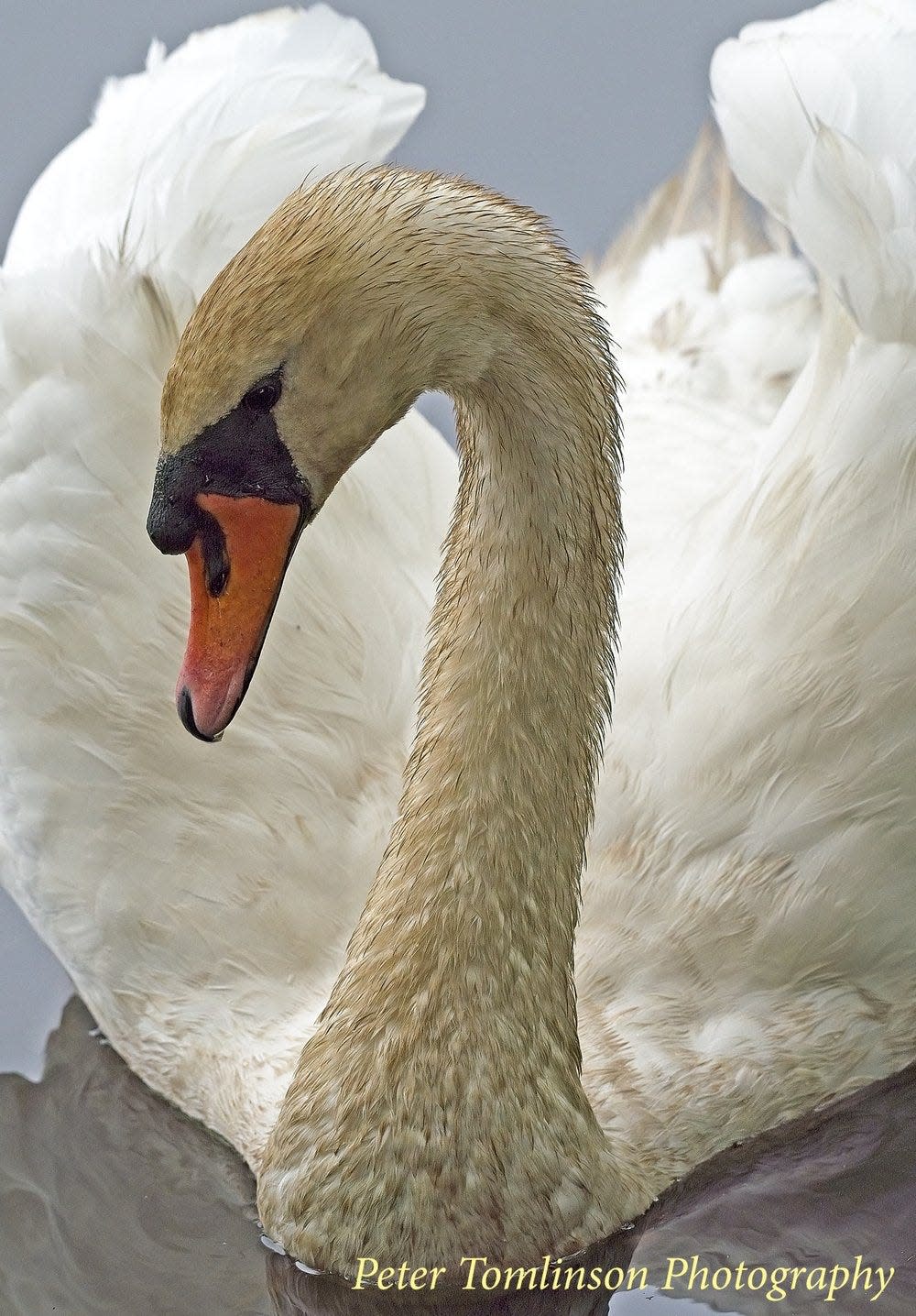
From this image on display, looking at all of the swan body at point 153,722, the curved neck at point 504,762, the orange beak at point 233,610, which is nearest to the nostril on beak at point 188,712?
the orange beak at point 233,610

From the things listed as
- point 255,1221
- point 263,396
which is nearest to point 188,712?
point 263,396

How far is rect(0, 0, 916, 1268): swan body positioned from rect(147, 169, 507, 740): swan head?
0.78 meters

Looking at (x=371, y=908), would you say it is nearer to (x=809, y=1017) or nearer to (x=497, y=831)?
(x=497, y=831)

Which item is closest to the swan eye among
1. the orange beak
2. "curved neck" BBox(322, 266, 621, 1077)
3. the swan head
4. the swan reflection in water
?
the swan head

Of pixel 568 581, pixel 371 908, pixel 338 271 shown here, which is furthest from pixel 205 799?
pixel 338 271

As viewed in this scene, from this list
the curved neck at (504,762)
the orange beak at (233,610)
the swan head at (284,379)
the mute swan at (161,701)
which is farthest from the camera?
the mute swan at (161,701)

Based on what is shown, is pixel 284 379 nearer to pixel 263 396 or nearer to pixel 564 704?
pixel 263 396

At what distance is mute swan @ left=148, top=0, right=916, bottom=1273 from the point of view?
8.91 feet

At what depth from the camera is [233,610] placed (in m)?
2.79

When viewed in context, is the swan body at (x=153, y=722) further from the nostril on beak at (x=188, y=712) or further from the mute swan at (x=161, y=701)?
the nostril on beak at (x=188, y=712)

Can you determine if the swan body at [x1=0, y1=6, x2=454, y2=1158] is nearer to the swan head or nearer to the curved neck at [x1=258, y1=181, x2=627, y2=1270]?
the curved neck at [x1=258, y1=181, x2=627, y2=1270]

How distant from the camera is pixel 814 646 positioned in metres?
3.44

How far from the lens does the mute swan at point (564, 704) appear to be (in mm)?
2715

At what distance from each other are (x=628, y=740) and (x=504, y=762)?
1.82ft
